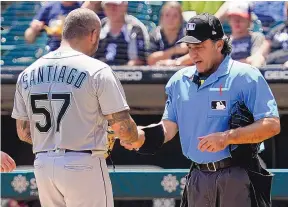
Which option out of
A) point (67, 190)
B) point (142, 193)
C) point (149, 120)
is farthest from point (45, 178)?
point (149, 120)

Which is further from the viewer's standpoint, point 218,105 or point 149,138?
point 149,138

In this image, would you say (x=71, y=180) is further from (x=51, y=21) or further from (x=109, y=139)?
(x=51, y=21)

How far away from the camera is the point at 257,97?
418 centimetres

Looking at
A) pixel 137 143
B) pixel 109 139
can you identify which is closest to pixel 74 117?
pixel 137 143

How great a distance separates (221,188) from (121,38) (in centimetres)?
343

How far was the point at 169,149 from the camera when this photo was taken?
7523 millimetres

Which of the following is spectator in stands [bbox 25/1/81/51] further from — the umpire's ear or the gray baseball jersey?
the umpire's ear

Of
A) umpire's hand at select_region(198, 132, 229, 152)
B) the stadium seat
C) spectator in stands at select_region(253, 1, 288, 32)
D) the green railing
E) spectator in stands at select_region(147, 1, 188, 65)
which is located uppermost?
spectator in stands at select_region(253, 1, 288, 32)

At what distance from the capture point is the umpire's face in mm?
4348

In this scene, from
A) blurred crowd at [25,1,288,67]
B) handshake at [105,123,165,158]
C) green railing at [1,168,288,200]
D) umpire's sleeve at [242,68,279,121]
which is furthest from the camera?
blurred crowd at [25,1,288,67]

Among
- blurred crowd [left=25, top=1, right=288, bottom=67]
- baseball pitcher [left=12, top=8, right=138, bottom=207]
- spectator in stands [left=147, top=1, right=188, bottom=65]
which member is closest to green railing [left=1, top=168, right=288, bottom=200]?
blurred crowd [left=25, top=1, right=288, bottom=67]

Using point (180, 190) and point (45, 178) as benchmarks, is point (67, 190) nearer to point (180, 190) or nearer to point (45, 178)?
point (45, 178)

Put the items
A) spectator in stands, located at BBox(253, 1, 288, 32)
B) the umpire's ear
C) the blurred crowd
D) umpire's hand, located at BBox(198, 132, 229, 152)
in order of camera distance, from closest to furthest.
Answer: umpire's hand, located at BBox(198, 132, 229, 152)
the umpire's ear
the blurred crowd
spectator in stands, located at BBox(253, 1, 288, 32)

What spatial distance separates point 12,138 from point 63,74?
12.6ft
